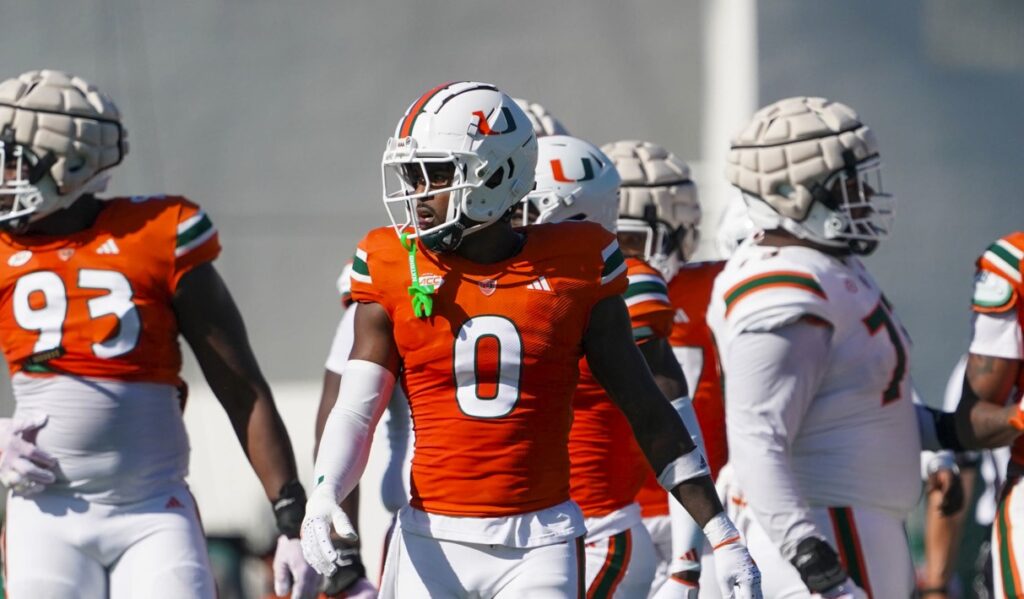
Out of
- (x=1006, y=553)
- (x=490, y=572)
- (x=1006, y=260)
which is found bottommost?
(x=1006, y=553)

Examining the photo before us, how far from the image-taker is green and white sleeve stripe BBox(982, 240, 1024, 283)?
4422 millimetres

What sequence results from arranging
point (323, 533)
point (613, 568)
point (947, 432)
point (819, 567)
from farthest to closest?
point (947, 432)
point (613, 568)
point (819, 567)
point (323, 533)

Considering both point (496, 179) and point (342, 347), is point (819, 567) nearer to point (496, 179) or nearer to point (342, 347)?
point (496, 179)

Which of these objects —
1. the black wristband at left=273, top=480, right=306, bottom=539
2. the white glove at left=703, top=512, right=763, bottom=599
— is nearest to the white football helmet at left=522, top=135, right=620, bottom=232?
the black wristband at left=273, top=480, right=306, bottom=539

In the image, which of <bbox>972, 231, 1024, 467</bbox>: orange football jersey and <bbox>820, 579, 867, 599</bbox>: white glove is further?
<bbox>972, 231, 1024, 467</bbox>: orange football jersey

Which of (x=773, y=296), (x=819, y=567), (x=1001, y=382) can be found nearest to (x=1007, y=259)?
(x=1001, y=382)

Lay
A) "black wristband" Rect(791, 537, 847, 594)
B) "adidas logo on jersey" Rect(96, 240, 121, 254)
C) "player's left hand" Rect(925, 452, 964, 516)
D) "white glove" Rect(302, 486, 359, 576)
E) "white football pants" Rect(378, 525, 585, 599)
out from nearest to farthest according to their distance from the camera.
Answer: "white glove" Rect(302, 486, 359, 576)
"white football pants" Rect(378, 525, 585, 599)
"black wristband" Rect(791, 537, 847, 594)
"adidas logo on jersey" Rect(96, 240, 121, 254)
"player's left hand" Rect(925, 452, 964, 516)

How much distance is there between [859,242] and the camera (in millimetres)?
4641

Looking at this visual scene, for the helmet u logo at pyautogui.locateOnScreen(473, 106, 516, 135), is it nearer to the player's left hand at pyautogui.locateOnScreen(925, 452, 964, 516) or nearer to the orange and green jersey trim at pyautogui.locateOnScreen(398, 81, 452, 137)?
the orange and green jersey trim at pyautogui.locateOnScreen(398, 81, 452, 137)

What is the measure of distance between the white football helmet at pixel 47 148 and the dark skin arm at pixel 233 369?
0.39 metres

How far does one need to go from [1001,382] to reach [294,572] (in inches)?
73.6

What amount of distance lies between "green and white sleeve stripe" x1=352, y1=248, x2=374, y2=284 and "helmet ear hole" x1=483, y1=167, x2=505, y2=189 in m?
0.30

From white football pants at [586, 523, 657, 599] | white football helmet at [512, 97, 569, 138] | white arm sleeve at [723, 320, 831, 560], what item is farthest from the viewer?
white football helmet at [512, 97, 569, 138]

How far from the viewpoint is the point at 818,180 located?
4.59 meters
